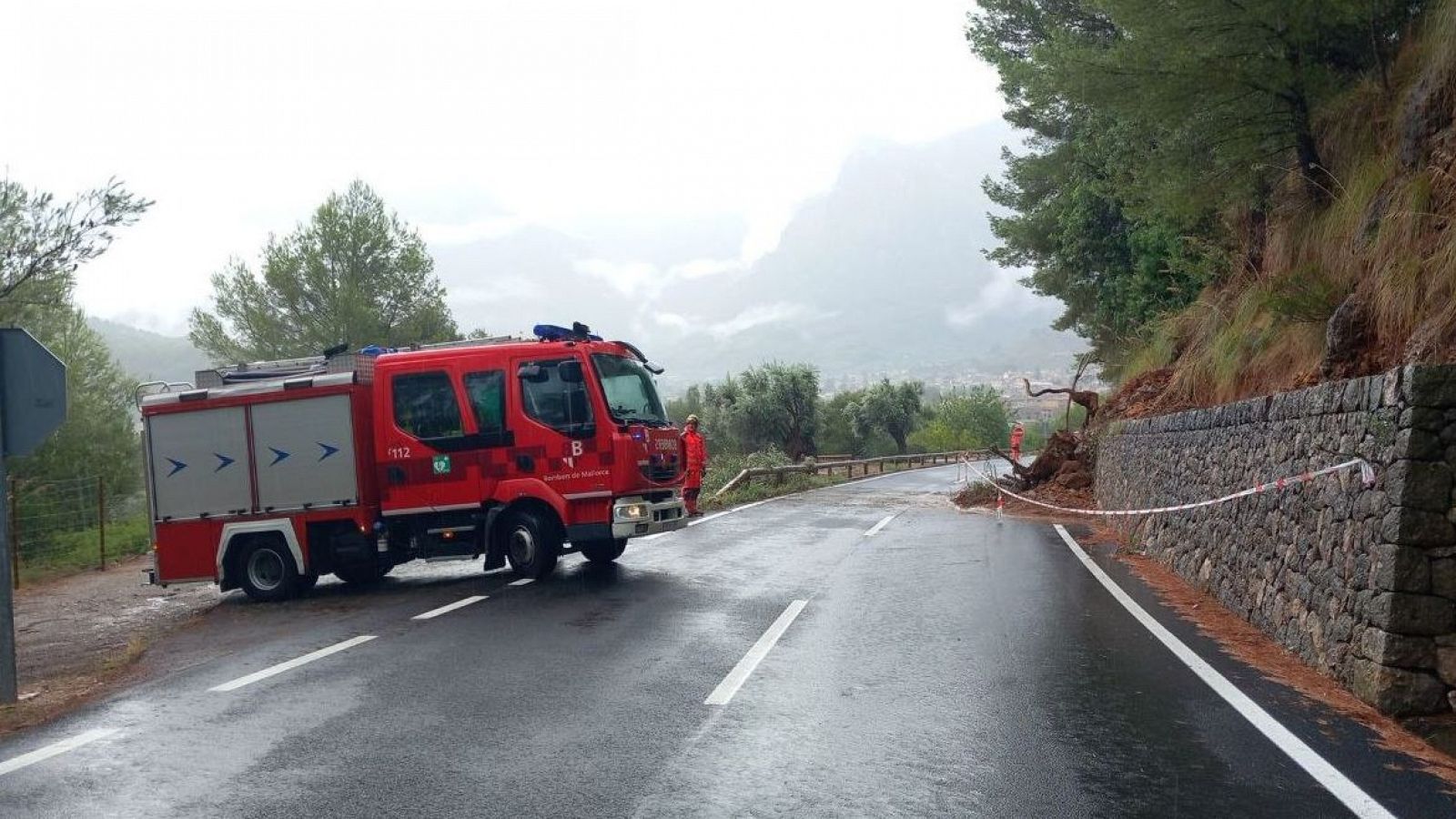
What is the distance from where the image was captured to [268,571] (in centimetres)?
1234

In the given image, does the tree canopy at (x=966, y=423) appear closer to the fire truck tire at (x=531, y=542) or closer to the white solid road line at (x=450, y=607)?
the fire truck tire at (x=531, y=542)

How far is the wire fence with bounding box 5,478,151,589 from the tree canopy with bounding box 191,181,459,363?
21767 mm

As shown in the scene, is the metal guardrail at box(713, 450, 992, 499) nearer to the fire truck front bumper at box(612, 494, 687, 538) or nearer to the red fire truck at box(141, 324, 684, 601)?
the fire truck front bumper at box(612, 494, 687, 538)

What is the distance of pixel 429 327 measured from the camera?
1785 inches

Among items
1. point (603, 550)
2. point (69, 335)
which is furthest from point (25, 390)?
point (69, 335)

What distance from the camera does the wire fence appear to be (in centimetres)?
1777

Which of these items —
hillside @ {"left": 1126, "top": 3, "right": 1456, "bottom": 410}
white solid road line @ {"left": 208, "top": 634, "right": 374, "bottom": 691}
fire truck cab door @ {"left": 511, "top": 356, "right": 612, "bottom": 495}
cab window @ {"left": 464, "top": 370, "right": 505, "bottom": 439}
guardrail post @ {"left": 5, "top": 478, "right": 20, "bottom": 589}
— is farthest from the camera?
guardrail post @ {"left": 5, "top": 478, "right": 20, "bottom": 589}

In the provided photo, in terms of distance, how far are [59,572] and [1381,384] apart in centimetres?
1900

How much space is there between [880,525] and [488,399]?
9.59 metres

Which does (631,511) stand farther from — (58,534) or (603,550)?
(58,534)

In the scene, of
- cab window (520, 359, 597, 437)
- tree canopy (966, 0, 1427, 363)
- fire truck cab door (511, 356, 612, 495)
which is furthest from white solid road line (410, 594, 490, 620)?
tree canopy (966, 0, 1427, 363)

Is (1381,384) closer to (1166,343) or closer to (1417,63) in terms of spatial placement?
(1417,63)

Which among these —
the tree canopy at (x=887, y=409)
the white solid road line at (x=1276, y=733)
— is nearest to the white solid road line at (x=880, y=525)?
the white solid road line at (x=1276, y=733)

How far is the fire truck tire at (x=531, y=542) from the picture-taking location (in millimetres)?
12078
